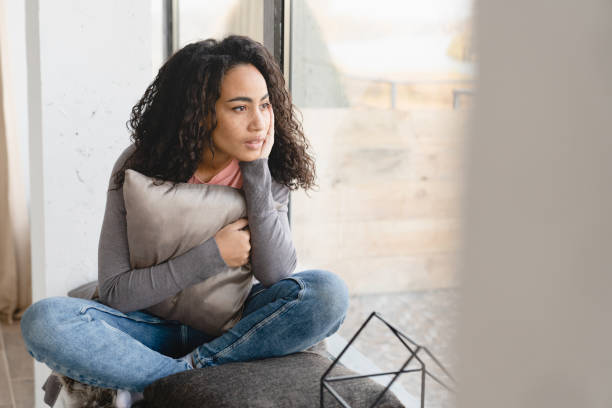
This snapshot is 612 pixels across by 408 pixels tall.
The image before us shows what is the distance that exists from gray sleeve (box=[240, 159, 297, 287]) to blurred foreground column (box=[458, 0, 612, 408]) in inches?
42.0

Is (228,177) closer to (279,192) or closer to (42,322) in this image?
(279,192)

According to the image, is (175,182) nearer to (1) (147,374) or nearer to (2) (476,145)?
(1) (147,374)

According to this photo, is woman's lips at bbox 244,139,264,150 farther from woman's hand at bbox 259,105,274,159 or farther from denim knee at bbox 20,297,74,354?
denim knee at bbox 20,297,74,354

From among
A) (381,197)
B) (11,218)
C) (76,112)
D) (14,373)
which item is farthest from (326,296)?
(11,218)

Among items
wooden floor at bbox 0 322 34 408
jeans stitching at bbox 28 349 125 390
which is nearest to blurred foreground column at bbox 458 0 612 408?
jeans stitching at bbox 28 349 125 390

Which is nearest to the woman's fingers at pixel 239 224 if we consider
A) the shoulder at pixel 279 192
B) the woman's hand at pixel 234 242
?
the woman's hand at pixel 234 242

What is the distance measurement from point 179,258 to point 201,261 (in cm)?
5

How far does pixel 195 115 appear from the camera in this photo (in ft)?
4.62

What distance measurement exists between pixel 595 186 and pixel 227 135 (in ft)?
3.73

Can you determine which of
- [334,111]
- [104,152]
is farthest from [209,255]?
[104,152]

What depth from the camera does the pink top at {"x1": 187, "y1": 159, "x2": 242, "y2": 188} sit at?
1512 mm

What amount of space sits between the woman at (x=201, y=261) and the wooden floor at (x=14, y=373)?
101 cm

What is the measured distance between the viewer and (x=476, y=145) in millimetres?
388

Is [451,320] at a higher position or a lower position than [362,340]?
higher
